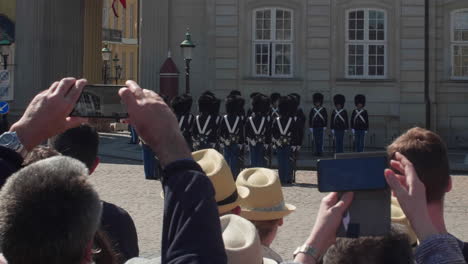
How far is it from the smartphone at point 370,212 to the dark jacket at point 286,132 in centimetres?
1383

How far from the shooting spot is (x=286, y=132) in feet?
54.2

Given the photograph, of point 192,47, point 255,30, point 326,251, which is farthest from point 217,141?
point 326,251

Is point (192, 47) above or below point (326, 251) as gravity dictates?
above

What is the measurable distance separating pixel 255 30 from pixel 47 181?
22718 mm

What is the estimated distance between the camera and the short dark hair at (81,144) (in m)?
4.35

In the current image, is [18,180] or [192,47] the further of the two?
[192,47]

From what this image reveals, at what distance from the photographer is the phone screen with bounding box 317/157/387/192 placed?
2.61 meters

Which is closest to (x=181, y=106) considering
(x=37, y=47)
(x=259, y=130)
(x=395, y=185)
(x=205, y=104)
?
(x=205, y=104)

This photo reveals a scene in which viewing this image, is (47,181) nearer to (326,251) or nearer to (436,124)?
Result: (326,251)

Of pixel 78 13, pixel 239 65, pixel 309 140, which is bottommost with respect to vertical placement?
pixel 309 140

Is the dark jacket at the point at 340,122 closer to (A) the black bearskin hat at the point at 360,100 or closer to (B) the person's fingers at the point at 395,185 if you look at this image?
(A) the black bearskin hat at the point at 360,100

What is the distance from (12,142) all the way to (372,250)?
1182 millimetres

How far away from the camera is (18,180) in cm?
233

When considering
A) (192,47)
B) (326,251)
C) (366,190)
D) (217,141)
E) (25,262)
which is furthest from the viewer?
(192,47)
